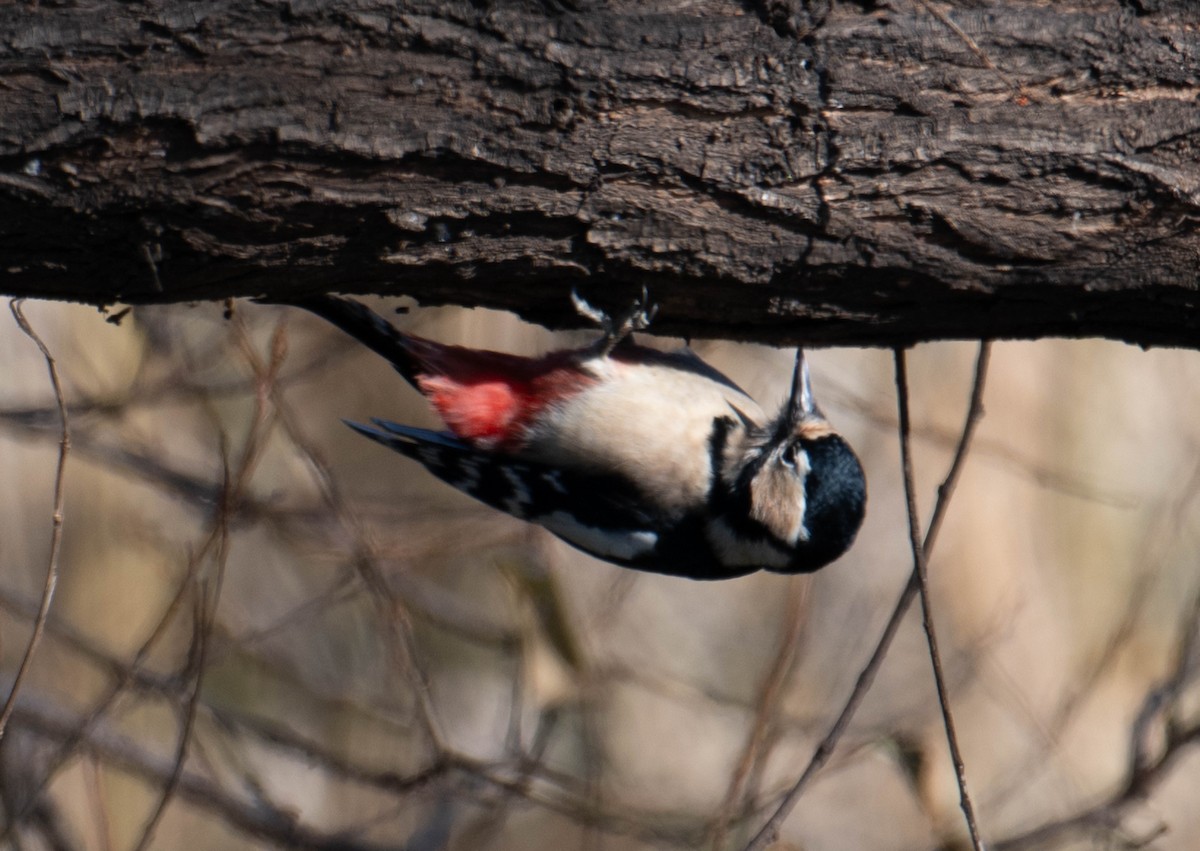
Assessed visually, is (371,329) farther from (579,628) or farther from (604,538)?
(579,628)

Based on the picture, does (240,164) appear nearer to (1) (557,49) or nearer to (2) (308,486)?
(1) (557,49)

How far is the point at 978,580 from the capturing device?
766 cm

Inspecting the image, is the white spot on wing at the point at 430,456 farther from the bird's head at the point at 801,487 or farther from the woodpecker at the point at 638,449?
the bird's head at the point at 801,487

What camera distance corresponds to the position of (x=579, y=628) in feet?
18.7

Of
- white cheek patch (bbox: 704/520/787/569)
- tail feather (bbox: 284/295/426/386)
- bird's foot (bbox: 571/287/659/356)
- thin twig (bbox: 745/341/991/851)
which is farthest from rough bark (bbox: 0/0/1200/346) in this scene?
white cheek patch (bbox: 704/520/787/569)

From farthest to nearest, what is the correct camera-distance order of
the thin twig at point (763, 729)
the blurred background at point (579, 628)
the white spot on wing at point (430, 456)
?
the blurred background at point (579, 628) < the thin twig at point (763, 729) < the white spot on wing at point (430, 456)

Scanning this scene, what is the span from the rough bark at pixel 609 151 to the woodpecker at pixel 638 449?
849mm

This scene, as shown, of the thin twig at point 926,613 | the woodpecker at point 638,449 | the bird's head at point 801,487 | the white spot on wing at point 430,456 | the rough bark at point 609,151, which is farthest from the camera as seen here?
the white spot on wing at point 430,456

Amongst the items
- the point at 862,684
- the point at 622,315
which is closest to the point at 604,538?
the point at 622,315

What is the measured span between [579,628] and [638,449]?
8.25 feet

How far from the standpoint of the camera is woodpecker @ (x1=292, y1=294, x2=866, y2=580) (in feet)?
10.8

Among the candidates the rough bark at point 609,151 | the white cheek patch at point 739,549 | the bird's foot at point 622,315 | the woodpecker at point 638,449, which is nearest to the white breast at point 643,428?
the woodpecker at point 638,449

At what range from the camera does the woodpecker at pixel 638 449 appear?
331 centimetres

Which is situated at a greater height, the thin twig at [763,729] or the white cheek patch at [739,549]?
the white cheek patch at [739,549]
